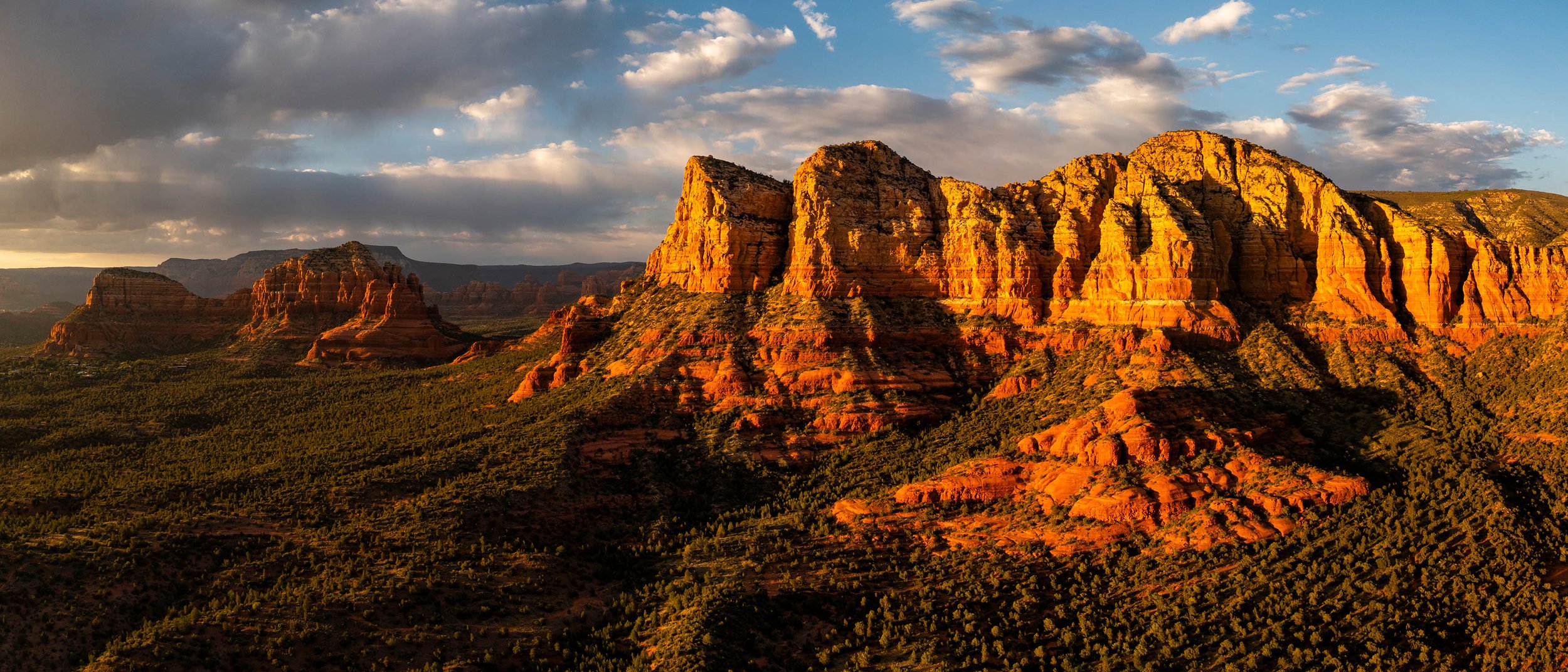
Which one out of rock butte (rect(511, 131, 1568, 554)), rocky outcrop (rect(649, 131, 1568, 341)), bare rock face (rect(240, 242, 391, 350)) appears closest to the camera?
rock butte (rect(511, 131, 1568, 554))

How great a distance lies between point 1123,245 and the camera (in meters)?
81.0

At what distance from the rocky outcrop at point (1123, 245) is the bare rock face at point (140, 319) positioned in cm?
10087

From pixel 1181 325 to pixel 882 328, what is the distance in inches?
1082

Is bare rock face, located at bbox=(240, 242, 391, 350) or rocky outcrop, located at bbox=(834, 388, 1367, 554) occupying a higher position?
bare rock face, located at bbox=(240, 242, 391, 350)

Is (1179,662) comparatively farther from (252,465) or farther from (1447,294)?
(252,465)

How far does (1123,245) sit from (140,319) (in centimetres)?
15741

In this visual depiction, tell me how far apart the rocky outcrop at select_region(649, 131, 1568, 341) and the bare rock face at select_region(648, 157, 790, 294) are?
0.67ft

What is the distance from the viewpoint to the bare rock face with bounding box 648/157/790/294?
9362cm

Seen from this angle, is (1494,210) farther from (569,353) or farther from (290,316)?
(290,316)

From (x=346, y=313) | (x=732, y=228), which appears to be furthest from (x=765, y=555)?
(x=346, y=313)

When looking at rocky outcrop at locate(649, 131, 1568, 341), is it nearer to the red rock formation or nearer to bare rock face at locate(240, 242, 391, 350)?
the red rock formation

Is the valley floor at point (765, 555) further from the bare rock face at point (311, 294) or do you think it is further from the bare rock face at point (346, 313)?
the bare rock face at point (311, 294)

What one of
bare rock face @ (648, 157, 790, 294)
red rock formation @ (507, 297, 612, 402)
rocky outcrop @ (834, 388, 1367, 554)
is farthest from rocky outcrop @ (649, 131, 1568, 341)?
rocky outcrop @ (834, 388, 1367, 554)

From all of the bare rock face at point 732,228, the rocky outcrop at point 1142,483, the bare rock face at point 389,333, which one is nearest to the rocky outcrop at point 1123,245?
the bare rock face at point 732,228
